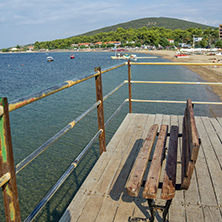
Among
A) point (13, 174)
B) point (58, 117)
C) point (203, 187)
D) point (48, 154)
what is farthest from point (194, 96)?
point (13, 174)

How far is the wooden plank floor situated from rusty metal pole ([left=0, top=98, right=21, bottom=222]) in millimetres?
771

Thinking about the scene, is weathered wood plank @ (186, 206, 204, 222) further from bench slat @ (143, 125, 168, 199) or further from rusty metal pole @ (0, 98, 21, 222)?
rusty metal pole @ (0, 98, 21, 222)

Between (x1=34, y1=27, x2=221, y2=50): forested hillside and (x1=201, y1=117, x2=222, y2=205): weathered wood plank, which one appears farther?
(x1=34, y1=27, x2=221, y2=50): forested hillside

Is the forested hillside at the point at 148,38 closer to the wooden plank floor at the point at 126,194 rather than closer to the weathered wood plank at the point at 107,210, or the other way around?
the wooden plank floor at the point at 126,194

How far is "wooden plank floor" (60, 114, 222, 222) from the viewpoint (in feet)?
6.72

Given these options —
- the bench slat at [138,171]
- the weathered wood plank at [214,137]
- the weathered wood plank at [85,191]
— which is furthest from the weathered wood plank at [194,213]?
the weathered wood plank at [214,137]

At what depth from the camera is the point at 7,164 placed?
48.6 inches

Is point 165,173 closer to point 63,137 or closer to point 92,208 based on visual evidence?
point 92,208

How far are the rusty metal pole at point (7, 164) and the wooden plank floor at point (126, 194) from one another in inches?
30.4

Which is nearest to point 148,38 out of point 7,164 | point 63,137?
point 63,137

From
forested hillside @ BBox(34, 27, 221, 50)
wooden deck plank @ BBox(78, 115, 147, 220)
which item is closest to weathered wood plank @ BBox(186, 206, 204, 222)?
wooden deck plank @ BBox(78, 115, 147, 220)

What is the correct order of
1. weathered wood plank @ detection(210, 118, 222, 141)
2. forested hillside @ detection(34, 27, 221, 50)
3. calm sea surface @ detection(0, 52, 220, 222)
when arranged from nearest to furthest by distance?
weathered wood plank @ detection(210, 118, 222, 141), calm sea surface @ detection(0, 52, 220, 222), forested hillside @ detection(34, 27, 221, 50)

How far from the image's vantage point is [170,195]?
1.70 meters

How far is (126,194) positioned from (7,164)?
1.37m
